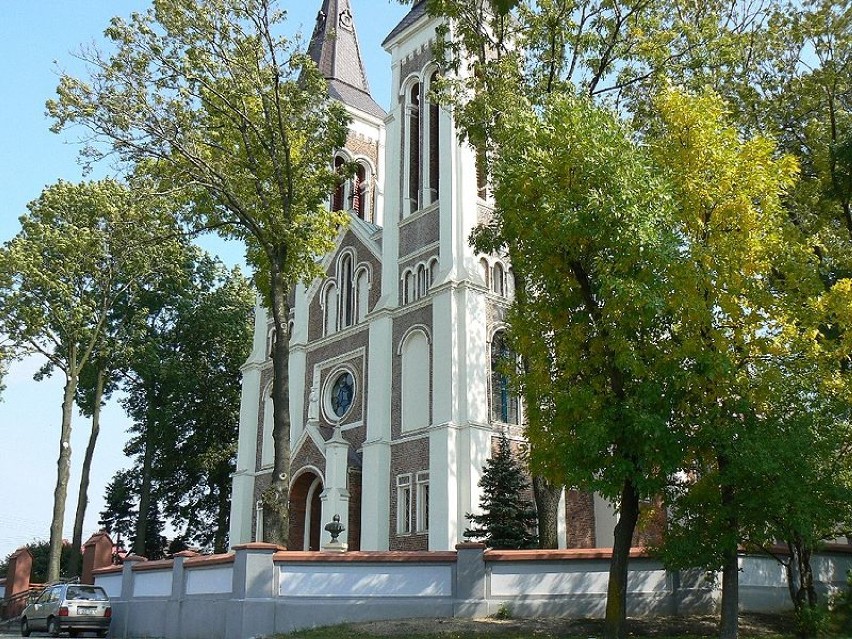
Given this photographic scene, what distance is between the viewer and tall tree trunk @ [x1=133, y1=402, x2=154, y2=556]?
38.4 m

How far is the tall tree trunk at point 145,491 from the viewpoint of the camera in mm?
38438

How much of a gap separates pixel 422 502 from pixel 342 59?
23408mm

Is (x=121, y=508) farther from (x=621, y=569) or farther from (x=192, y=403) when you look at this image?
(x=621, y=569)

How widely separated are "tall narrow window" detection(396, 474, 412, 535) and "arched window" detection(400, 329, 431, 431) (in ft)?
5.33

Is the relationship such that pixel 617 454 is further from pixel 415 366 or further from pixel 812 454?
pixel 415 366

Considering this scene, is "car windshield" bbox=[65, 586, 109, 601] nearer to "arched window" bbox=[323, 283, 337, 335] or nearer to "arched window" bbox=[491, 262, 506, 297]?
"arched window" bbox=[323, 283, 337, 335]

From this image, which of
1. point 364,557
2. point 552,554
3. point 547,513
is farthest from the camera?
point 547,513

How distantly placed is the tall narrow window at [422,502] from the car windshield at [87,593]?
883 centimetres

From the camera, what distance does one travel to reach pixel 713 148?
48.4 ft

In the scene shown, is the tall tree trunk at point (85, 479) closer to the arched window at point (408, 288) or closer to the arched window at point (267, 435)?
the arched window at point (267, 435)

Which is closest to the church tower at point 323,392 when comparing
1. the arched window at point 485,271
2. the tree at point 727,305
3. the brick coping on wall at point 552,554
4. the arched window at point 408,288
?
the arched window at point 408,288

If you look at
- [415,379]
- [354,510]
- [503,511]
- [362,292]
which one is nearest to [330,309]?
[362,292]

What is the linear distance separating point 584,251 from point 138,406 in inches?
1197

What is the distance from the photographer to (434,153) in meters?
30.6
